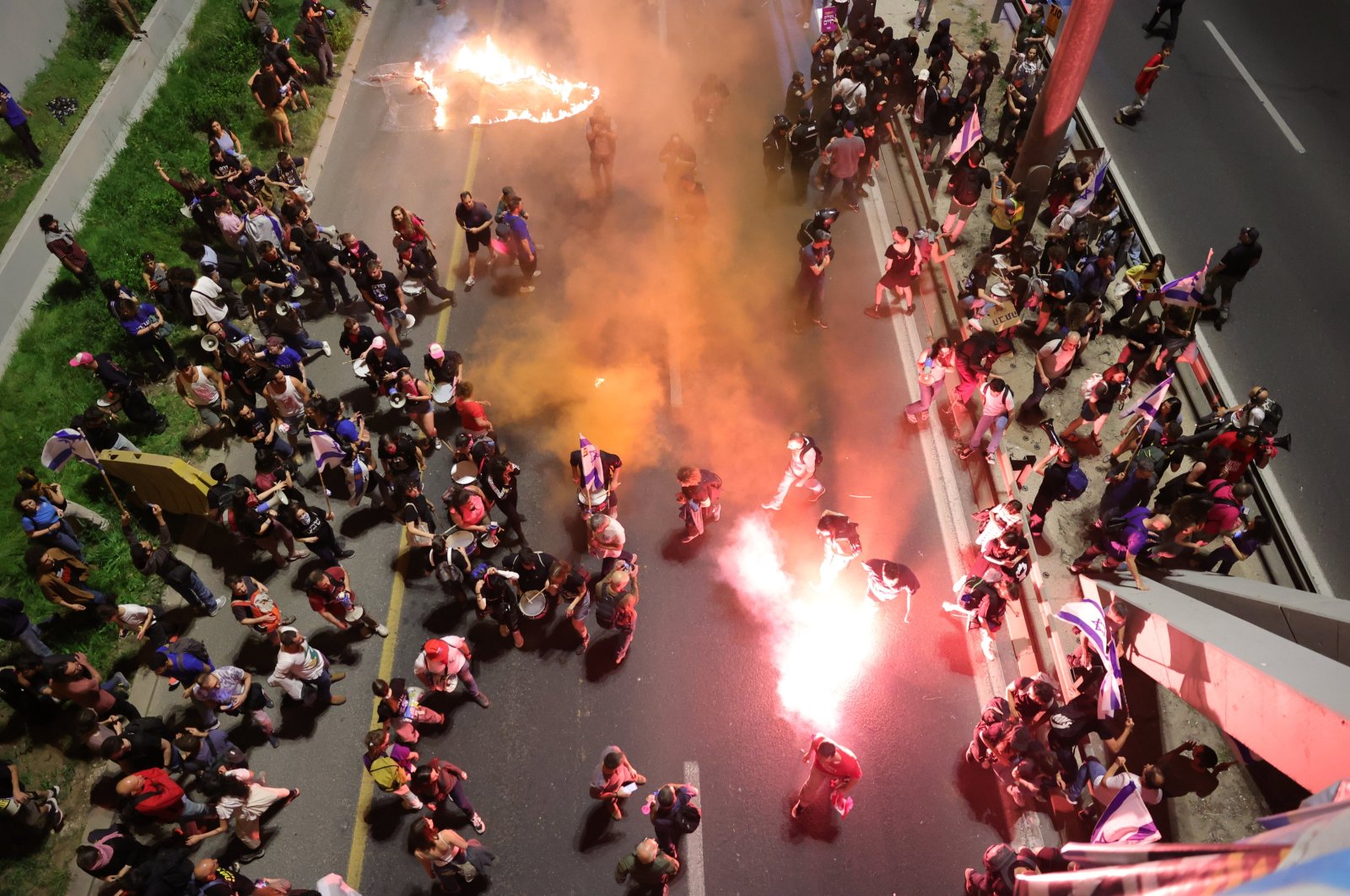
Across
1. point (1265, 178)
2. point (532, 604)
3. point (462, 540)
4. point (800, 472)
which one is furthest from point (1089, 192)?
point (462, 540)

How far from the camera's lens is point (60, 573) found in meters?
9.51

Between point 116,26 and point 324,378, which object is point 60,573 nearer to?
point 324,378

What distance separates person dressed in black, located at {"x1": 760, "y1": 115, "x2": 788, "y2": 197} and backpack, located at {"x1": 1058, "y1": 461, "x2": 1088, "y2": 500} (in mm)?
8310

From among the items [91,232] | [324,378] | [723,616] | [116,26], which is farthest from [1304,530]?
[116,26]

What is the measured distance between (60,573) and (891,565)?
9.86 m

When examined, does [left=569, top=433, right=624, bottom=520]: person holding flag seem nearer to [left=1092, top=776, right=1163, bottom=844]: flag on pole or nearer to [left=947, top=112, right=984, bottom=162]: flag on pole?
[left=1092, top=776, right=1163, bottom=844]: flag on pole

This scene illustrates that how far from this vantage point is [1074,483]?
391 inches

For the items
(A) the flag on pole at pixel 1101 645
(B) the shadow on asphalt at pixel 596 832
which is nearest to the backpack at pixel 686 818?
(B) the shadow on asphalt at pixel 596 832

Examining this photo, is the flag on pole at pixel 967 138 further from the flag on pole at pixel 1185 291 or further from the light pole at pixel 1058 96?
the flag on pole at pixel 1185 291

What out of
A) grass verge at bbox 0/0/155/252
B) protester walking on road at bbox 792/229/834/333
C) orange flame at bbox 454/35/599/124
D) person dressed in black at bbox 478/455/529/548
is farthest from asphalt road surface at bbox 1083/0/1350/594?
grass verge at bbox 0/0/155/252

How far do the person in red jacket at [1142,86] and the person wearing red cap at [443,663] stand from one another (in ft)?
53.7

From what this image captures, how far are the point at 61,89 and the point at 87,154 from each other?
242 centimetres

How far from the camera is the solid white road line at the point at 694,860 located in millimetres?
8414

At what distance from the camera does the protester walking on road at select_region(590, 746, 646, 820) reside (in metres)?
7.94
